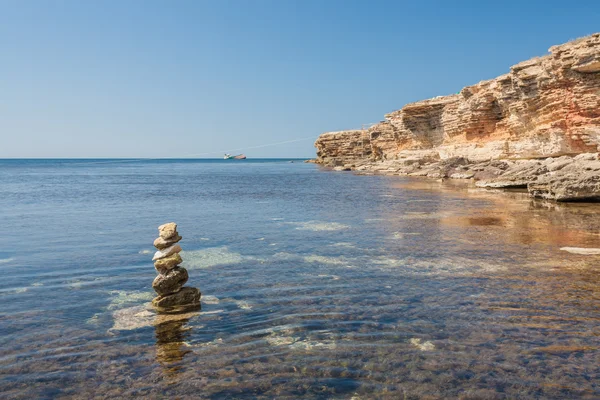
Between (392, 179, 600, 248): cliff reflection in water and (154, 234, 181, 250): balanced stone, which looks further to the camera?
(392, 179, 600, 248): cliff reflection in water

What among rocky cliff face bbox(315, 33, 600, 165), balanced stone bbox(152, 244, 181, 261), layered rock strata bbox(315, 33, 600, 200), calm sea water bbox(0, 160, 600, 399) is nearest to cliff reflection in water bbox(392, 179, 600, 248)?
calm sea water bbox(0, 160, 600, 399)

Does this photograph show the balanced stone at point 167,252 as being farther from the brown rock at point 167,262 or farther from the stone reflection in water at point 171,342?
the stone reflection in water at point 171,342

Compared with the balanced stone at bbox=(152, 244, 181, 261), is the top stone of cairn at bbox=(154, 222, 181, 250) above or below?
above

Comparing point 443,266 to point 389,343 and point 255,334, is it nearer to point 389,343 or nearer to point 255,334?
point 389,343

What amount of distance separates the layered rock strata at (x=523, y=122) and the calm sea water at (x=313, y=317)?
15704 mm

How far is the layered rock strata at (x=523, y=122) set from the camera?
33934 millimetres

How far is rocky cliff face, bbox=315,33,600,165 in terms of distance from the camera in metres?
35.5

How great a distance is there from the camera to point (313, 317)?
770 centimetres

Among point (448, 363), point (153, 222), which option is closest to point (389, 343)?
point (448, 363)

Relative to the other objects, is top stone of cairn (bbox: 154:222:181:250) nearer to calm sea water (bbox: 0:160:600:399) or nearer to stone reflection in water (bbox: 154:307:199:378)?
calm sea water (bbox: 0:160:600:399)

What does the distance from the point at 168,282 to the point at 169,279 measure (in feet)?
0.19

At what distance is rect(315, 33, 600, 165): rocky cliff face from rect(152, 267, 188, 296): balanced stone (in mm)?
36285

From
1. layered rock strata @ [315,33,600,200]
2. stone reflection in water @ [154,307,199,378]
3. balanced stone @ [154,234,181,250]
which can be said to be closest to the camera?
stone reflection in water @ [154,307,199,378]

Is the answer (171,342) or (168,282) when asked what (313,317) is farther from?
(168,282)
